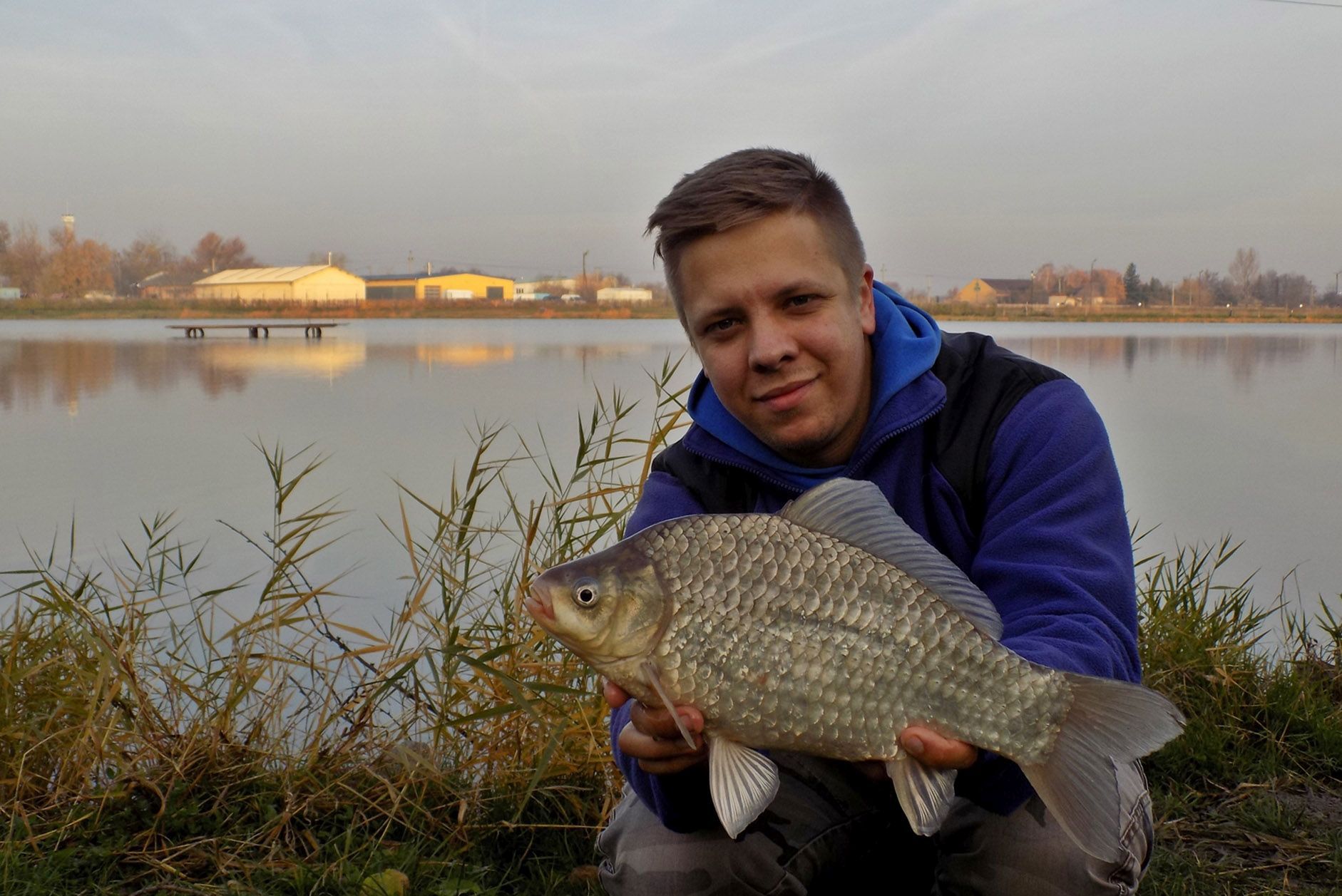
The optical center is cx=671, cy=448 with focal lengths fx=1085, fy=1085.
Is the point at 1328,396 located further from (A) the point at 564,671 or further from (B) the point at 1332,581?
(A) the point at 564,671

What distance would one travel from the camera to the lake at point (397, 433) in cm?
583

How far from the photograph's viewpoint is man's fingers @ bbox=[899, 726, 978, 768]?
4.20ft

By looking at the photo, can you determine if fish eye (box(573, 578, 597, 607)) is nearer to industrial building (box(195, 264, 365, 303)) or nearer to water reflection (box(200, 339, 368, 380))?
water reflection (box(200, 339, 368, 380))

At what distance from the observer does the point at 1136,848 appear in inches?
60.4

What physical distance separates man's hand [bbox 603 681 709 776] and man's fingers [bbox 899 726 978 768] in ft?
0.81

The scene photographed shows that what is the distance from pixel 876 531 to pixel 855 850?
63cm

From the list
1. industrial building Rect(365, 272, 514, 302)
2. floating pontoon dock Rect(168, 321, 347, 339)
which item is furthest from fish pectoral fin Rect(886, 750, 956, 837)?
industrial building Rect(365, 272, 514, 302)

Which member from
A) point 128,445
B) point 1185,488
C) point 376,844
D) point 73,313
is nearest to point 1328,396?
point 1185,488

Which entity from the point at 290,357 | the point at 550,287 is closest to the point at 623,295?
the point at 550,287

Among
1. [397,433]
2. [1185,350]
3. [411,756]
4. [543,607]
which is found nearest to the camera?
[543,607]

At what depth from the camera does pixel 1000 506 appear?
1.62 meters

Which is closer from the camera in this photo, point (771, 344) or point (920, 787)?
point (920, 787)

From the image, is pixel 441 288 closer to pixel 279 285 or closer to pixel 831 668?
pixel 279 285

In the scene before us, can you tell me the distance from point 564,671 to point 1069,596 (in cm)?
126
